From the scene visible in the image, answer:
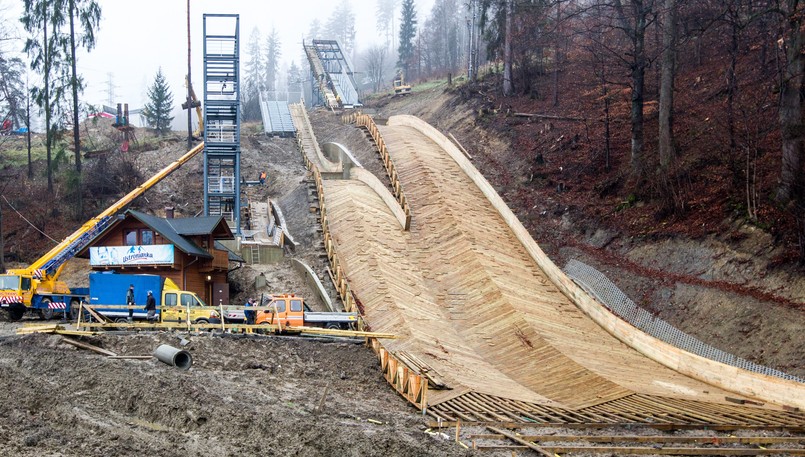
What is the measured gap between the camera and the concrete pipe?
2070 centimetres

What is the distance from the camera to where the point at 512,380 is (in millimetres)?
24203

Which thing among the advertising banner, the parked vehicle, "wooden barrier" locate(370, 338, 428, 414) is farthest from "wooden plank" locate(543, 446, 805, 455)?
the advertising banner

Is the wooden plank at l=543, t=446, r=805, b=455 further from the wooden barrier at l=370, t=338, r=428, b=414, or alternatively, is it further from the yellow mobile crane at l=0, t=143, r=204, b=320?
the yellow mobile crane at l=0, t=143, r=204, b=320

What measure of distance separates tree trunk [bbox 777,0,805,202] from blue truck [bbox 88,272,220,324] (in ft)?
63.1

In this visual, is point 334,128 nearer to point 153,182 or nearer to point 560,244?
point 153,182

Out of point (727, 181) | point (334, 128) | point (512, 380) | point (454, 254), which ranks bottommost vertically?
point (512, 380)

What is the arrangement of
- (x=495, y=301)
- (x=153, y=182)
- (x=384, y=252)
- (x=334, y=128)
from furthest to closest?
(x=334, y=128)
(x=153, y=182)
(x=384, y=252)
(x=495, y=301)

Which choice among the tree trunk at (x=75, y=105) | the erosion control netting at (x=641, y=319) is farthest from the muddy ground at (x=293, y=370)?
the tree trunk at (x=75, y=105)

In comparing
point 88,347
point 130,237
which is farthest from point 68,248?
point 88,347

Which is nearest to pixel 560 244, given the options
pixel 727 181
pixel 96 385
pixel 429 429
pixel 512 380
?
pixel 727 181

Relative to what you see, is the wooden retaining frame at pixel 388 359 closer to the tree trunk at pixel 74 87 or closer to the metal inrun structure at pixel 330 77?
the tree trunk at pixel 74 87

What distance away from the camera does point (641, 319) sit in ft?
93.0

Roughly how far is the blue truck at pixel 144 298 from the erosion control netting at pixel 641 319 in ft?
43.8

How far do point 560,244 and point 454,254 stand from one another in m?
4.73
